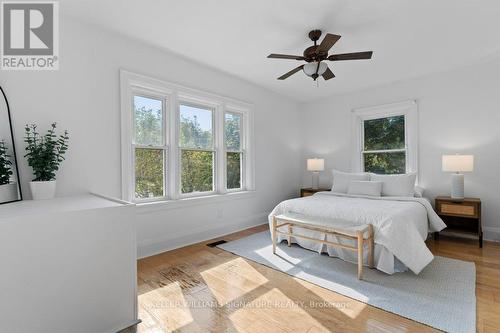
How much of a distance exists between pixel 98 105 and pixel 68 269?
1.84 metres

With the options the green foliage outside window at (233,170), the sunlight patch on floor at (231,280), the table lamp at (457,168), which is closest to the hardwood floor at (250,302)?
the sunlight patch on floor at (231,280)

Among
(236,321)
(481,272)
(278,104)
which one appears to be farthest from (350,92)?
(236,321)

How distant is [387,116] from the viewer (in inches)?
182

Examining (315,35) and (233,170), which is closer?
(315,35)

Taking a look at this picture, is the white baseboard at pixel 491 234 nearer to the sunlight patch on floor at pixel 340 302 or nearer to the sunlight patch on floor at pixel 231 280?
the sunlight patch on floor at pixel 340 302

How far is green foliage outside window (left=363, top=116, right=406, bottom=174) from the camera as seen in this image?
177 inches

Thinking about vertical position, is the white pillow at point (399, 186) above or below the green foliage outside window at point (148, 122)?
below

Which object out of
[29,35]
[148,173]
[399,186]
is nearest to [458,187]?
[399,186]

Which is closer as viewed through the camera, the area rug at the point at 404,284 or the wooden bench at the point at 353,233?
the area rug at the point at 404,284

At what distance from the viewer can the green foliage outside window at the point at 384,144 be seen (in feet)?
14.7

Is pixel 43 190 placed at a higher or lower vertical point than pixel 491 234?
higher

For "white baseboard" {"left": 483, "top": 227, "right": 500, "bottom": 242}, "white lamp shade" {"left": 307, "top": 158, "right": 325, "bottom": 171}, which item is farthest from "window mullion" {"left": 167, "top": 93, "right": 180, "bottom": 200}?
"white baseboard" {"left": 483, "top": 227, "right": 500, "bottom": 242}

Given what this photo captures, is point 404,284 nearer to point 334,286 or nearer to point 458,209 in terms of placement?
point 334,286

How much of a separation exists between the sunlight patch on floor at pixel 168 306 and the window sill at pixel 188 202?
3.47 feet
